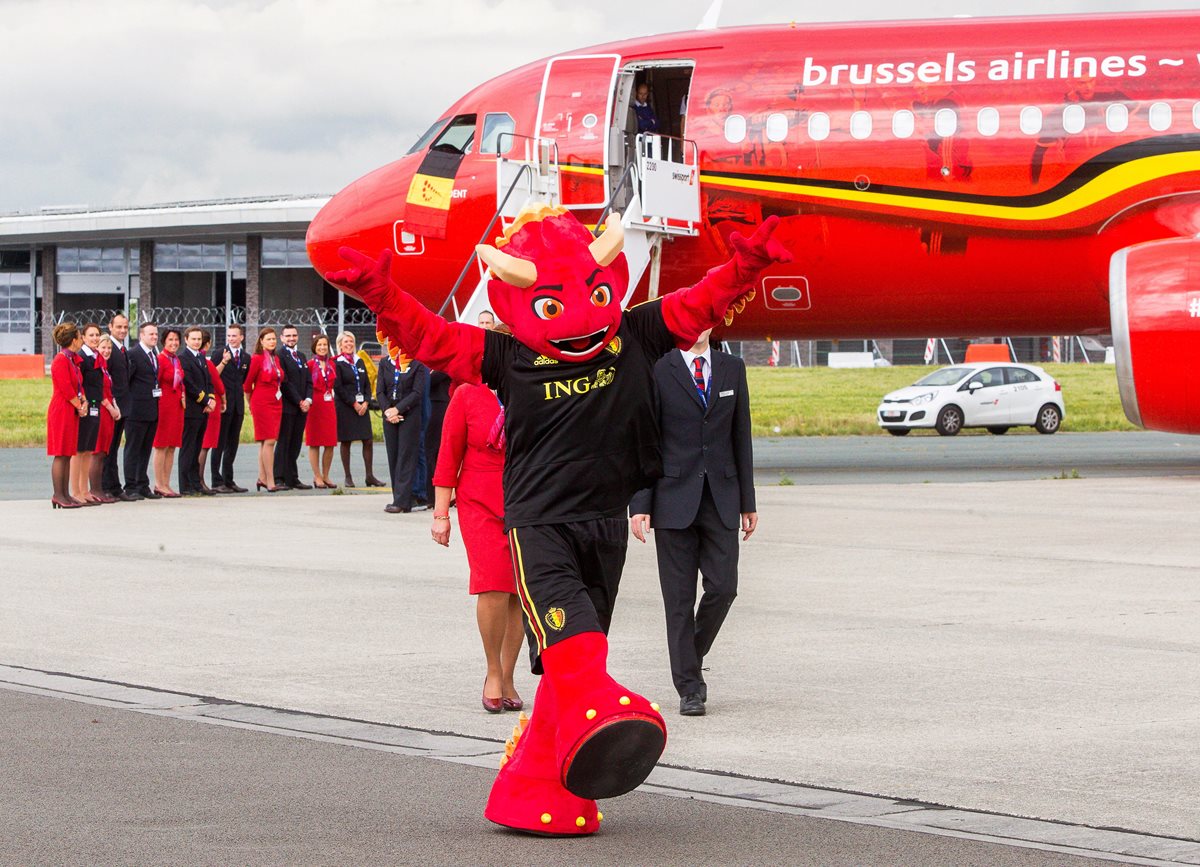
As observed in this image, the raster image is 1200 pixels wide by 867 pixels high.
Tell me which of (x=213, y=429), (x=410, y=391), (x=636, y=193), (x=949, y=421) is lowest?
(x=949, y=421)

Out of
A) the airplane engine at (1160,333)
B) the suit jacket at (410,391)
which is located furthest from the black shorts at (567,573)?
the airplane engine at (1160,333)

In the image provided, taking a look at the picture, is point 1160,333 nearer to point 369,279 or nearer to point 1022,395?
point 369,279

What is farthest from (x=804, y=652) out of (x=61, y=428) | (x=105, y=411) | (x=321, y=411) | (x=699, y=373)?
(x=321, y=411)

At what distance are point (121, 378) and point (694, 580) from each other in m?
11.4

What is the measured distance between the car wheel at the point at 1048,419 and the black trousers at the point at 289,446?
16.3 m

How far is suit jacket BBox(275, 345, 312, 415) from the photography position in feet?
63.4

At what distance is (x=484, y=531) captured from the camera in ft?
24.2

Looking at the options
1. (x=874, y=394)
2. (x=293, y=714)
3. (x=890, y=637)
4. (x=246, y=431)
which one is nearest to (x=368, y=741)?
(x=293, y=714)

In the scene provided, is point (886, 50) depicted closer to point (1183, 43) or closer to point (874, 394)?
point (1183, 43)

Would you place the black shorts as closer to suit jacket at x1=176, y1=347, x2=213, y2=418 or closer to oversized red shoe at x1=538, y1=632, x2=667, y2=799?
oversized red shoe at x1=538, y1=632, x2=667, y2=799

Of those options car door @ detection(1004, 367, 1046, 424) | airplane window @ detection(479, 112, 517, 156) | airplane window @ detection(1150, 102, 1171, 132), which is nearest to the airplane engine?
airplane window @ detection(1150, 102, 1171, 132)

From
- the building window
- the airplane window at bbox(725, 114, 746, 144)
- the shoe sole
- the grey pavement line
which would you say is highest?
the building window

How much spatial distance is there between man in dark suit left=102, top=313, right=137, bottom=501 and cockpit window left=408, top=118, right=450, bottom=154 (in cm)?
395

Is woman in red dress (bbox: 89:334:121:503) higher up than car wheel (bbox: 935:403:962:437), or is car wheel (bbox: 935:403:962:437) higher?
woman in red dress (bbox: 89:334:121:503)
